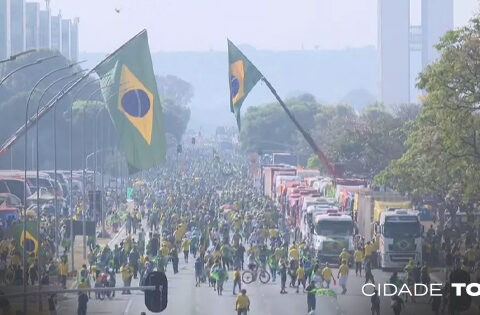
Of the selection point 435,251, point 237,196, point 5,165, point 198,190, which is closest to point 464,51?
point 435,251

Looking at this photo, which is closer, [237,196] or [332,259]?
[332,259]

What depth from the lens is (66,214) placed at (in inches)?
3051

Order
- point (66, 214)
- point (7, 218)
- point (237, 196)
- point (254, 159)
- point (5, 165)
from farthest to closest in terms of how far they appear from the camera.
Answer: point (254, 159) → point (5, 165) → point (237, 196) → point (66, 214) → point (7, 218)

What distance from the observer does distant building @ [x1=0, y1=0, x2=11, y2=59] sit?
191250 mm

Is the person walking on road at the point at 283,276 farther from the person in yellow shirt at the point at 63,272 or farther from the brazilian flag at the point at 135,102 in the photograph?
the person in yellow shirt at the point at 63,272

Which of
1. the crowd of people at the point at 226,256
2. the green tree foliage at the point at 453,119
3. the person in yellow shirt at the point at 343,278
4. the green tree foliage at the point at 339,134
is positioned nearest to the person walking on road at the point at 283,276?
the crowd of people at the point at 226,256

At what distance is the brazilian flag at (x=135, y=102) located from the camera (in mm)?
48344

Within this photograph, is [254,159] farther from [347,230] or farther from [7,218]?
[347,230]

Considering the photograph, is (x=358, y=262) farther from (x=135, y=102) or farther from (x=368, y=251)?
(x=135, y=102)

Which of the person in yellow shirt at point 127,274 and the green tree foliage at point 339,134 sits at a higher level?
the green tree foliage at point 339,134

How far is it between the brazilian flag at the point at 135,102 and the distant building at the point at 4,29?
141 meters

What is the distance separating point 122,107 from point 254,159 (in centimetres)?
8331

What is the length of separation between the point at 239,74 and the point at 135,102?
26722mm

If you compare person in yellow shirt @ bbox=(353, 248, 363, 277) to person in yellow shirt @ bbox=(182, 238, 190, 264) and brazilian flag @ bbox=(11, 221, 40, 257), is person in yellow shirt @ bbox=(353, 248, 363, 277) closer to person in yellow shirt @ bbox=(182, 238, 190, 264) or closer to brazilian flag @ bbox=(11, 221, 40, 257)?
person in yellow shirt @ bbox=(182, 238, 190, 264)
